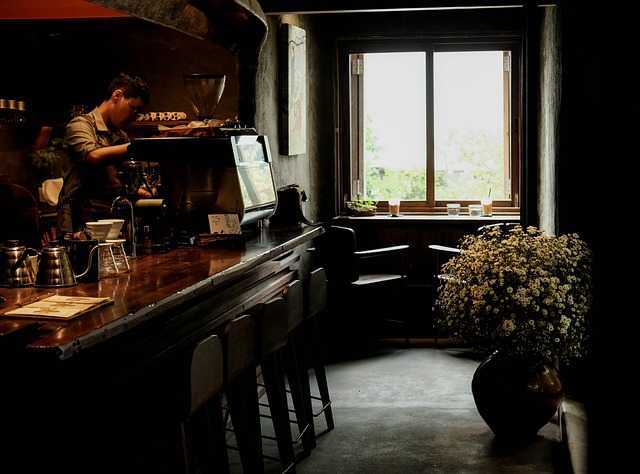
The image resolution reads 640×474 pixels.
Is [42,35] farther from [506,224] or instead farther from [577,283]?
[577,283]

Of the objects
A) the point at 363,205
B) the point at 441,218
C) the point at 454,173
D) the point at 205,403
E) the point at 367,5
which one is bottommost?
the point at 205,403

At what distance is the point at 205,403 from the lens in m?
3.17

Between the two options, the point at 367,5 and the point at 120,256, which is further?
the point at 367,5

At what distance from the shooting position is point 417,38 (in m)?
7.85

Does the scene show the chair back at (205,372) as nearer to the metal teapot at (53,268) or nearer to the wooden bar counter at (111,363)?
the wooden bar counter at (111,363)

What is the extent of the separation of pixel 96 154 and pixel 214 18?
4.19 feet

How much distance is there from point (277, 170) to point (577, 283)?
7.68ft

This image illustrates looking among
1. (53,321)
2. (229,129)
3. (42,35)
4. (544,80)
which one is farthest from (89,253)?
(42,35)

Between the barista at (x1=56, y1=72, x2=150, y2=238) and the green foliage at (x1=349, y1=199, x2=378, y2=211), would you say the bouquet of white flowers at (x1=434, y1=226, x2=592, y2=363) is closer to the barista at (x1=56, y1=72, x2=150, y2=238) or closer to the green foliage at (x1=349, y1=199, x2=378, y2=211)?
the barista at (x1=56, y1=72, x2=150, y2=238)

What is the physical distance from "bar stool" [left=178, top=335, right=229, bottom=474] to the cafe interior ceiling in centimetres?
116

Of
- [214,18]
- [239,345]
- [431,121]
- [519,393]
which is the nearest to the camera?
[239,345]

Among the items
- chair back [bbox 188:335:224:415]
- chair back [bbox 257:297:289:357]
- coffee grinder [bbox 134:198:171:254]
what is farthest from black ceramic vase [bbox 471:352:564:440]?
chair back [bbox 188:335:224:415]

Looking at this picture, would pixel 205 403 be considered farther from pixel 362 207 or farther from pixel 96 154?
pixel 362 207

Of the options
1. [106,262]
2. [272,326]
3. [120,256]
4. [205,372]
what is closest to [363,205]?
[272,326]
